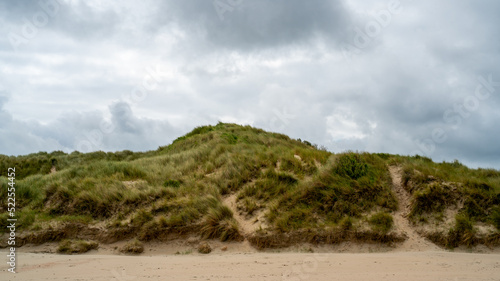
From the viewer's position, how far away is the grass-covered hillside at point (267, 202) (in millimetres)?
10609

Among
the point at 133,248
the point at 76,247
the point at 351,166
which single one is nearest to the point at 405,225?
the point at 351,166

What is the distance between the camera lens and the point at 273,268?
725 centimetres

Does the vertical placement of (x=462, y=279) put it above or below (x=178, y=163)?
below

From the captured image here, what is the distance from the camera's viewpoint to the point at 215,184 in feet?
43.5

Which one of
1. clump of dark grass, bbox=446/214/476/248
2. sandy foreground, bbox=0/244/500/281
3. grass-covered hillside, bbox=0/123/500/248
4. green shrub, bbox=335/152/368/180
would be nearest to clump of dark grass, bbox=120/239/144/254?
grass-covered hillside, bbox=0/123/500/248

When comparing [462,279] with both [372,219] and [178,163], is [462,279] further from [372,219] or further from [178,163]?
[178,163]

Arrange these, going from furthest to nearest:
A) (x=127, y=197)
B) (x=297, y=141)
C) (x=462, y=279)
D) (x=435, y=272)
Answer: (x=297, y=141) → (x=127, y=197) → (x=435, y=272) → (x=462, y=279)

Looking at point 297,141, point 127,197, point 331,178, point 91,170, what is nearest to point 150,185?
point 127,197

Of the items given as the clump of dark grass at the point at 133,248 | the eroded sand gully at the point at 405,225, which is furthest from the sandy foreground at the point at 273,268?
the clump of dark grass at the point at 133,248

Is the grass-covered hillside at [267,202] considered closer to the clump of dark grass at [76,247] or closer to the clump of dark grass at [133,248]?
the clump of dark grass at [133,248]

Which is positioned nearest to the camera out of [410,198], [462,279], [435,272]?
[462,279]

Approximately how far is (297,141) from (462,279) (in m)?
17.3

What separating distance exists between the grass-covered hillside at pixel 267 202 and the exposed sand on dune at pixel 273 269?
197 centimetres

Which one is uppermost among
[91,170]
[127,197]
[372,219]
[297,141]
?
[297,141]
